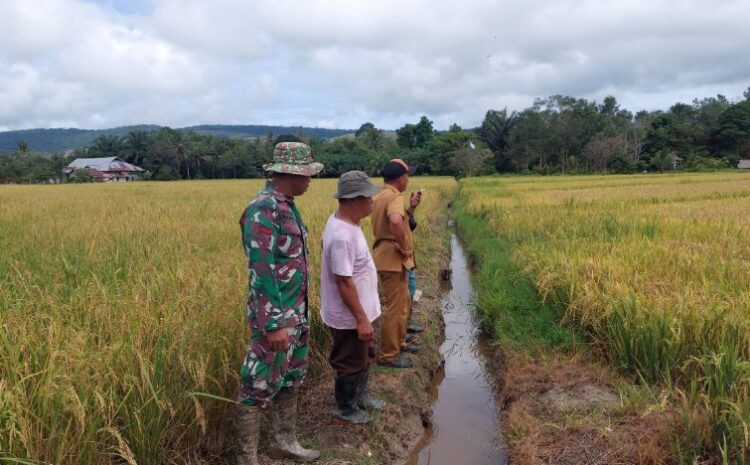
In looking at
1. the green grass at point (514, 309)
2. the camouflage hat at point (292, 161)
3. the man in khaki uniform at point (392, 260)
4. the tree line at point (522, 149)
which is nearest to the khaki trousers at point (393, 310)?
the man in khaki uniform at point (392, 260)

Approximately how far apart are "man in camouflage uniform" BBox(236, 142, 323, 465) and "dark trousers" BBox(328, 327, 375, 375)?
0.46m

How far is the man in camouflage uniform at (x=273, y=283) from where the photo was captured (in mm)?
2344

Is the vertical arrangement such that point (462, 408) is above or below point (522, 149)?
below

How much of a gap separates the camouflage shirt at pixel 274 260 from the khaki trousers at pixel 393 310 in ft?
5.23

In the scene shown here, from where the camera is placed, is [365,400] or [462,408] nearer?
[365,400]

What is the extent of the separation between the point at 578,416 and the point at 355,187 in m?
2.13

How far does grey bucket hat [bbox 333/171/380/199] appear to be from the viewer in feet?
9.38

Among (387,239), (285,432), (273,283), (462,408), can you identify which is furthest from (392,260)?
(273,283)

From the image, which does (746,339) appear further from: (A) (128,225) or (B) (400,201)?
(A) (128,225)

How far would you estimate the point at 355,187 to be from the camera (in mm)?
2881

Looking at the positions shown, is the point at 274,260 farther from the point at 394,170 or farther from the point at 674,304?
the point at 674,304

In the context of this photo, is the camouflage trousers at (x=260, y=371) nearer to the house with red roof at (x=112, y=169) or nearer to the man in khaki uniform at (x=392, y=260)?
the man in khaki uniform at (x=392, y=260)

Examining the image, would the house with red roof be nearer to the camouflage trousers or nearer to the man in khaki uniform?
the man in khaki uniform

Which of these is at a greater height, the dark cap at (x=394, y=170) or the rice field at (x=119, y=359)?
the dark cap at (x=394, y=170)
